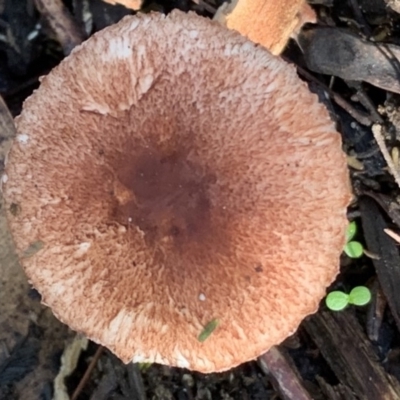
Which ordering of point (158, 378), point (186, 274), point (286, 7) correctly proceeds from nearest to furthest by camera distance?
1. point (186, 274)
2. point (286, 7)
3. point (158, 378)

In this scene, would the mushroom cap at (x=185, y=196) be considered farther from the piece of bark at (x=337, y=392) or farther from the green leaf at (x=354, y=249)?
the piece of bark at (x=337, y=392)

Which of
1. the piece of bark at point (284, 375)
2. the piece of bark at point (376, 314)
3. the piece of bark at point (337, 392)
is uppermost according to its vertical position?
the piece of bark at point (376, 314)

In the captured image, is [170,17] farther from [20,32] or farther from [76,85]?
[20,32]

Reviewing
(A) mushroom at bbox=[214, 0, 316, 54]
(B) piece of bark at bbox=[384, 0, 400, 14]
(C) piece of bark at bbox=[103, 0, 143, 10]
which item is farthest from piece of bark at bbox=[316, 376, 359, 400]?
(C) piece of bark at bbox=[103, 0, 143, 10]

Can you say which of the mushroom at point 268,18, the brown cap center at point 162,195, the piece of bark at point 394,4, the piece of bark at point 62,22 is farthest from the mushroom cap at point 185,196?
the piece of bark at point 62,22

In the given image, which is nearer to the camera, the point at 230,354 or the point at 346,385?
the point at 230,354

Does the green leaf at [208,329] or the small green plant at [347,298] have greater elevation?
the green leaf at [208,329]

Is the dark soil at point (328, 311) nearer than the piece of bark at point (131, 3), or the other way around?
the dark soil at point (328, 311)

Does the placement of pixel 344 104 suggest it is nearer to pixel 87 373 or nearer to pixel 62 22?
pixel 62 22

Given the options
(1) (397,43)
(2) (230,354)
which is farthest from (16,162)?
(1) (397,43)
